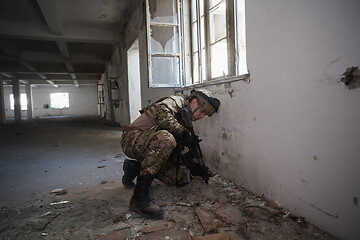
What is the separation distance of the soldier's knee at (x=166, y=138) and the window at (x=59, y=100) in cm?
2118

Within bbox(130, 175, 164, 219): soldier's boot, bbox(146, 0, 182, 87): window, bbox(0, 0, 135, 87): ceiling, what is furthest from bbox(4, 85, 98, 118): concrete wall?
bbox(130, 175, 164, 219): soldier's boot

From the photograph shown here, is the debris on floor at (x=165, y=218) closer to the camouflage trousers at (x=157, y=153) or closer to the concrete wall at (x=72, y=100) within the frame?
the camouflage trousers at (x=157, y=153)

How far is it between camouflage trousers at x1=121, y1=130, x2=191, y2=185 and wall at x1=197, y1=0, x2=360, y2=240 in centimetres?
56

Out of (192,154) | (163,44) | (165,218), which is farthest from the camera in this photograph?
(163,44)

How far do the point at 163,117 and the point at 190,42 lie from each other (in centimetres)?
171

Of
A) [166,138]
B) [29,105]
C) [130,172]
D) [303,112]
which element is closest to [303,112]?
[303,112]

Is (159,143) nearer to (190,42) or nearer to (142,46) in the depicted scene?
(190,42)

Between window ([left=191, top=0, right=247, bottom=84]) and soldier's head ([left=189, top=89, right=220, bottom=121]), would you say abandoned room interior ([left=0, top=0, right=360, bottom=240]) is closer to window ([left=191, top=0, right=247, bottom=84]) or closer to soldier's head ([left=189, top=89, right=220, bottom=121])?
window ([left=191, top=0, right=247, bottom=84])

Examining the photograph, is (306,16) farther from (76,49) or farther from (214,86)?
(76,49)

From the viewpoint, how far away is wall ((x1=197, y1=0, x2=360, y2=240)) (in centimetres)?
114

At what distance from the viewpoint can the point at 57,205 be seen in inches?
72.9

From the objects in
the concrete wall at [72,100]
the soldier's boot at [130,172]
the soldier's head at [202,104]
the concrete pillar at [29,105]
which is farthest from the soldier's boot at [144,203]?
the concrete wall at [72,100]

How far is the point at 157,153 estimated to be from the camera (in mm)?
1777

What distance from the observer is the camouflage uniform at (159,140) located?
179cm
